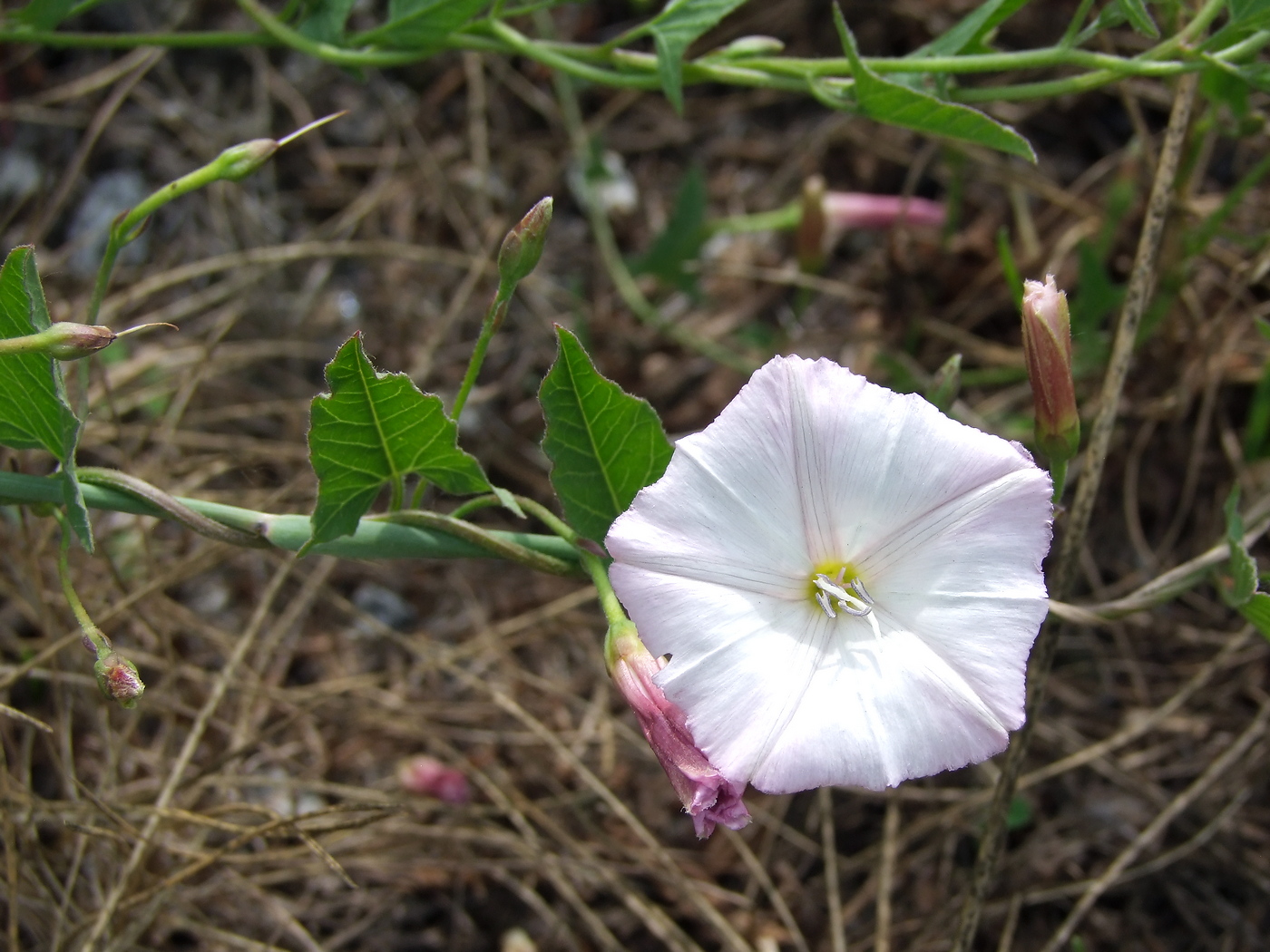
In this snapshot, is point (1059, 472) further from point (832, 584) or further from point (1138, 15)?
point (1138, 15)

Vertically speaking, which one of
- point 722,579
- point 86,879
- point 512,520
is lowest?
point 86,879

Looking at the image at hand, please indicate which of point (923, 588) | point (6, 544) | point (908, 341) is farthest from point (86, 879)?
point (908, 341)

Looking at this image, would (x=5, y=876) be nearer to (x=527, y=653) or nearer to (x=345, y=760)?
(x=345, y=760)

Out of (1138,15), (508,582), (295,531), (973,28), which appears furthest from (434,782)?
(1138,15)

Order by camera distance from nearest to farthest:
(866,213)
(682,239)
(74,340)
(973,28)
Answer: (74,340) < (973,28) < (682,239) < (866,213)

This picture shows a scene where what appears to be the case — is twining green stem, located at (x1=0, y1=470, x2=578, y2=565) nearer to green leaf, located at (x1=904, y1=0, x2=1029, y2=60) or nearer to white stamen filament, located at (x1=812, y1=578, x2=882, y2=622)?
white stamen filament, located at (x1=812, y1=578, x2=882, y2=622)

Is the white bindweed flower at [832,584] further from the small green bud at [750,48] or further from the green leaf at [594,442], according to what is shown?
the small green bud at [750,48]
